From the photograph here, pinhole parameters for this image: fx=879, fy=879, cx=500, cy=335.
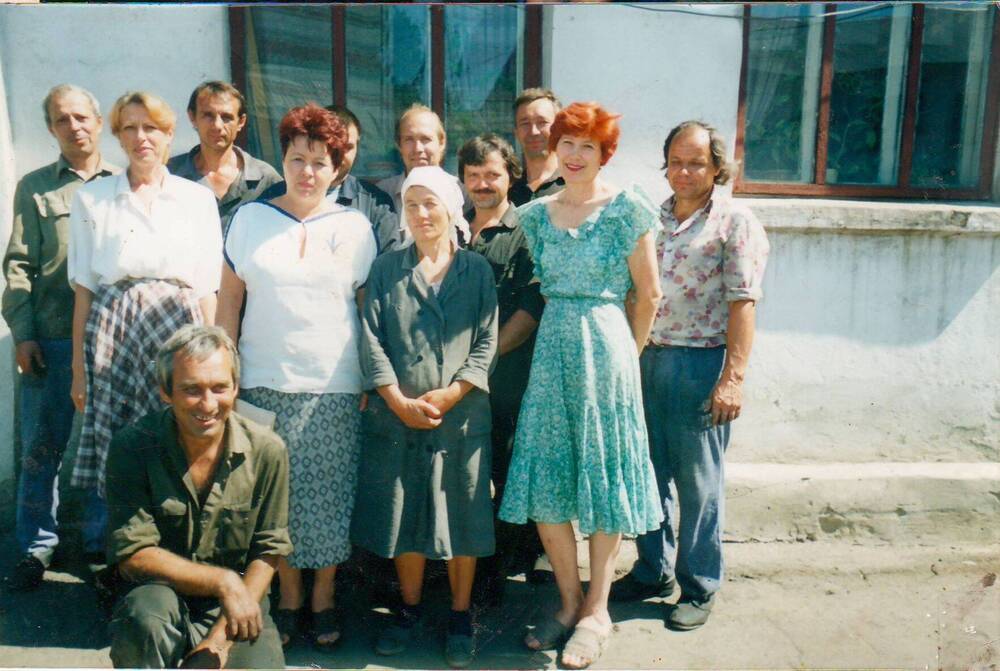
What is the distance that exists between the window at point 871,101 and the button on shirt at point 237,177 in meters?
2.30

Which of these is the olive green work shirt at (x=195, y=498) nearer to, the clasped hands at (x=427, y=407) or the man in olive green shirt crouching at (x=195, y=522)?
the man in olive green shirt crouching at (x=195, y=522)

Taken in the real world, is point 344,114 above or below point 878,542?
above

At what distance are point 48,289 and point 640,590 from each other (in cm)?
281

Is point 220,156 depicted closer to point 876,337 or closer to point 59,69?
point 59,69

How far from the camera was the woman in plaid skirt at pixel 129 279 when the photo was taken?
3.22 meters

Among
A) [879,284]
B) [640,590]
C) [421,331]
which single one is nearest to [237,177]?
[421,331]

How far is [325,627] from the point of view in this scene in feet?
10.9

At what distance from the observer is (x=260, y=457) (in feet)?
8.98

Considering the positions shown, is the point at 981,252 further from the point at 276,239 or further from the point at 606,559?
the point at 276,239

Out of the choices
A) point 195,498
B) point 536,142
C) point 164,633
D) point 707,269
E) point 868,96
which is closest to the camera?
point 164,633

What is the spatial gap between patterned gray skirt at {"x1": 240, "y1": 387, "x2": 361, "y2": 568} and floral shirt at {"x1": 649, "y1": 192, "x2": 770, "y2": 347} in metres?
1.35

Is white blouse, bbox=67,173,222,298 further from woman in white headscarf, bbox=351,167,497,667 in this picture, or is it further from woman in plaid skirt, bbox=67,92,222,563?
woman in white headscarf, bbox=351,167,497,667

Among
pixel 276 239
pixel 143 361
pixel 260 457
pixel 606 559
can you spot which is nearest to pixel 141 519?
pixel 260 457

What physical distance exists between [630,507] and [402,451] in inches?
33.9
